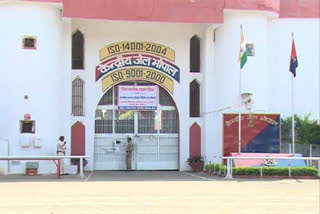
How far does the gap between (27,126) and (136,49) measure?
6.18 meters

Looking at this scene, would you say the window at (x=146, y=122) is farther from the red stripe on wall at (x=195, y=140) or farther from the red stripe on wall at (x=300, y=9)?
the red stripe on wall at (x=300, y=9)

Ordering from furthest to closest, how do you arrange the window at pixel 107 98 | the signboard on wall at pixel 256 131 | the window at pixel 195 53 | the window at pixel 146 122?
the window at pixel 195 53 → the window at pixel 146 122 → the window at pixel 107 98 → the signboard on wall at pixel 256 131

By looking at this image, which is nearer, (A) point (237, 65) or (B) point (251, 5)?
(B) point (251, 5)

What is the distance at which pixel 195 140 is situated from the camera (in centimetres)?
2722

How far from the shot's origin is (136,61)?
26922 millimetres

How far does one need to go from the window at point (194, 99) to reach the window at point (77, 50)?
5.18 m

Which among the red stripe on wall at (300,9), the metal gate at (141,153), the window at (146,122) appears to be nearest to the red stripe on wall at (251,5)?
the red stripe on wall at (300,9)

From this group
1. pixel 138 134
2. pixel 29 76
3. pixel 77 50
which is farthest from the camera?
pixel 138 134

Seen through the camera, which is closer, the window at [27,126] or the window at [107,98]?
the window at [27,126]

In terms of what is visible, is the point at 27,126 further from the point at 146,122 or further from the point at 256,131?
the point at 256,131

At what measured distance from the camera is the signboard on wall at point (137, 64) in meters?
26.6

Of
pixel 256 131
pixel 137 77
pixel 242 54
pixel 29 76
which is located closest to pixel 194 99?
pixel 137 77

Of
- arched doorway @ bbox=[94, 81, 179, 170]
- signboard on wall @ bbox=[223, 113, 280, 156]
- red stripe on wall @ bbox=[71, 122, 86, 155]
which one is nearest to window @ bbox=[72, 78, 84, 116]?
red stripe on wall @ bbox=[71, 122, 86, 155]
